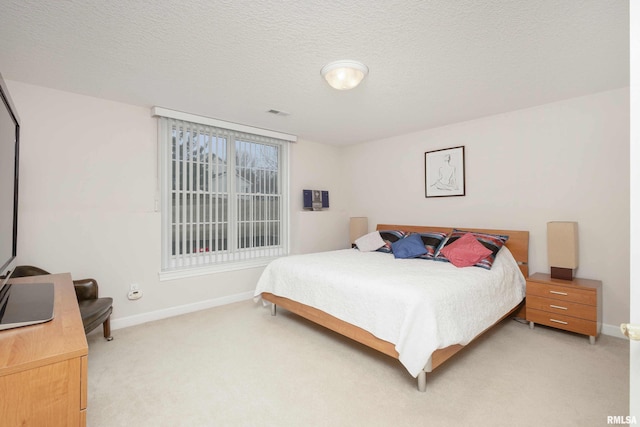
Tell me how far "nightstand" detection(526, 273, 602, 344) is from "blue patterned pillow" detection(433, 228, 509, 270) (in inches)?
17.2

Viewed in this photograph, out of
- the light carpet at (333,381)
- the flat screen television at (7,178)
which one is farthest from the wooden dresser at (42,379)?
Answer: the light carpet at (333,381)

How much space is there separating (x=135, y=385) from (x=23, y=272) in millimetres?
1483

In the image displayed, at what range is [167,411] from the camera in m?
1.87

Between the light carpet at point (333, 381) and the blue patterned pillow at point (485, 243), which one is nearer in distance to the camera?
the light carpet at point (333, 381)

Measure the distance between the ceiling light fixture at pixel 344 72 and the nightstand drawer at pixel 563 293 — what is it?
2.64m

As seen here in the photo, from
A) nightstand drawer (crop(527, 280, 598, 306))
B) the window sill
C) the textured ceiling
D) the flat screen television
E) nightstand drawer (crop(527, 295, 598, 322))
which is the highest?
the textured ceiling

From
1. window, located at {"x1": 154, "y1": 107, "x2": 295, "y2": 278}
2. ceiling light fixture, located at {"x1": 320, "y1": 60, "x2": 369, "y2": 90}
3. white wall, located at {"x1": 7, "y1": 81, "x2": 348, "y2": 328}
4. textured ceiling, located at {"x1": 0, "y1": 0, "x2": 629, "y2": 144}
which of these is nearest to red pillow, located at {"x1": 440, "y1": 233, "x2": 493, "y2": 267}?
textured ceiling, located at {"x1": 0, "y1": 0, "x2": 629, "y2": 144}

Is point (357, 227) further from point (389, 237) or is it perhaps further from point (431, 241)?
point (431, 241)

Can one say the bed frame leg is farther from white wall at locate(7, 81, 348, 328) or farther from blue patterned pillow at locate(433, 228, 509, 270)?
white wall at locate(7, 81, 348, 328)

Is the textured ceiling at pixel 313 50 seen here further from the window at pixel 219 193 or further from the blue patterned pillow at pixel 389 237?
the blue patterned pillow at pixel 389 237

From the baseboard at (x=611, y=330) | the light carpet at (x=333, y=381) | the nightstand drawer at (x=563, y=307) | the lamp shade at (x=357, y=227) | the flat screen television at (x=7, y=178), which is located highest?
the flat screen television at (x=7, y=178)

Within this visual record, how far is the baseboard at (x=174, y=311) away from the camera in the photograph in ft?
10.5

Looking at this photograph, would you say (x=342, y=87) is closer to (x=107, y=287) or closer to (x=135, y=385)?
(x=135, y=385)

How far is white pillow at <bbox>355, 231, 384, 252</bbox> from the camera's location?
4176mm
